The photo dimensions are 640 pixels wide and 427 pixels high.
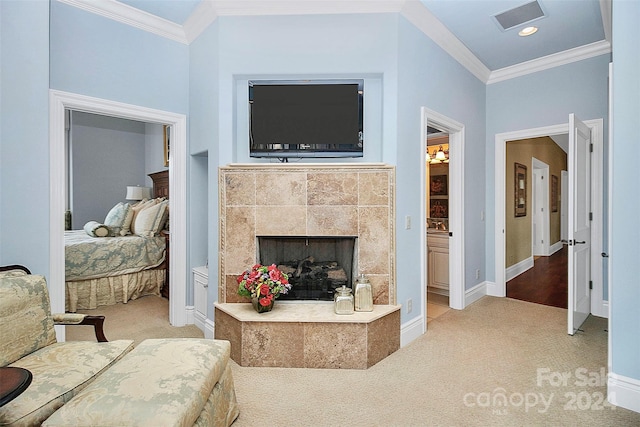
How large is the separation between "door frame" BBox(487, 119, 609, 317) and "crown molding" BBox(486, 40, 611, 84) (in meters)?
0.68

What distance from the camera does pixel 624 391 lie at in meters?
1.99

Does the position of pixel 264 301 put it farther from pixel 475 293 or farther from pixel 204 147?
pixel 475 293

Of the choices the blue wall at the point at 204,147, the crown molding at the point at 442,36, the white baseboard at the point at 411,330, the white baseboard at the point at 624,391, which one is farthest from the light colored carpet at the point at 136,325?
the crown molding at the point at 442,36

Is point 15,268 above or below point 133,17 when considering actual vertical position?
below

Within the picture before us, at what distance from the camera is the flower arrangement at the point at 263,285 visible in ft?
8.23

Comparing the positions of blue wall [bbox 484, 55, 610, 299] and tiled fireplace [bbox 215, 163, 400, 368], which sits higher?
blue wall [bbox 484, 55, 610, 299]

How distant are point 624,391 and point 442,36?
310 cm

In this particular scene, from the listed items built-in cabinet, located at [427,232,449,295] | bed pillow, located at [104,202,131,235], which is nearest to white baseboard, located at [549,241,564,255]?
built-in cabinet, located at [427,232,449,295]

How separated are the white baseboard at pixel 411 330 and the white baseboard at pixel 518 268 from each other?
2.72 meters

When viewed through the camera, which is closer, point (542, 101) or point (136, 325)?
point (136, 325)

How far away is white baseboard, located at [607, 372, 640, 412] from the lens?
196 centimetres

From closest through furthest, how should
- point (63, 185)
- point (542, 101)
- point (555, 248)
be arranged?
point (63, 185) < point (542, 101) < point (555, 248)

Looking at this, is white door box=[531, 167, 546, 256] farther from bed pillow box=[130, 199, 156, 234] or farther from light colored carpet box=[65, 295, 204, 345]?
bed pillow box=[130, 199, 156, 234]

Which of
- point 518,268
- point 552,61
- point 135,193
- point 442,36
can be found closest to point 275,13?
point 442,36
